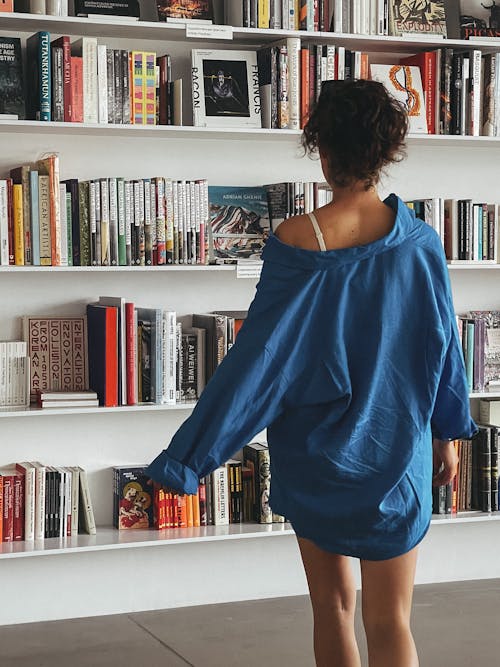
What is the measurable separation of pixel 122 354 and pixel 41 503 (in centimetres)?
52

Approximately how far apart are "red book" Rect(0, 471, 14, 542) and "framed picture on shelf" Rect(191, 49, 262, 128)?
125cm

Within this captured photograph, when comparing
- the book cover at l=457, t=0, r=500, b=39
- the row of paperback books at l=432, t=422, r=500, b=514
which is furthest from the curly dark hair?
the row of paperback books at l=432, t=422, r=500, b=514

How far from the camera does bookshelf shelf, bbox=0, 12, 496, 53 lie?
3285mm

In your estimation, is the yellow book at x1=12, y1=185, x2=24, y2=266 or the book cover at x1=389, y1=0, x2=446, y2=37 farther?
the book cover at x1=389, y1=0, x2=446, y2=37

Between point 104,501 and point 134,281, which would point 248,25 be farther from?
point 104,501

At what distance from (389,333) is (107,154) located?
1.85 metres

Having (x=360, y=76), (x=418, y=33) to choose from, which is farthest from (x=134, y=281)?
(x=418, y=33)

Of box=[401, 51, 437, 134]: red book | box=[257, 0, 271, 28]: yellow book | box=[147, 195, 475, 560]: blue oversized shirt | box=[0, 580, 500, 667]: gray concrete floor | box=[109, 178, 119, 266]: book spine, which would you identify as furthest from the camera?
box=[401, 51, 437, 134]: red book

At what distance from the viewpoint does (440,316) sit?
6.47ft

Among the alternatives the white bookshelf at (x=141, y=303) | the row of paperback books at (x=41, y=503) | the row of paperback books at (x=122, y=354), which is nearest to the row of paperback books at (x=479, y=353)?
the white bookshelf at (x=141, y=303)

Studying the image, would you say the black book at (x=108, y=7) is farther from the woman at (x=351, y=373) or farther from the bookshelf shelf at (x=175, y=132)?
the woman at (x=351, y=373)

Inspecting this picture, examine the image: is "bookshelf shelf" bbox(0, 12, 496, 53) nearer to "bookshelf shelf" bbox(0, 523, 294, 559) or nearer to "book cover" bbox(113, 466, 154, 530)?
"book cover" bbox(113, 466, 154, 530)

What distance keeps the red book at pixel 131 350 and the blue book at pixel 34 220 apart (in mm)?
310

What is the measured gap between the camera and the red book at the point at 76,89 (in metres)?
3.26
